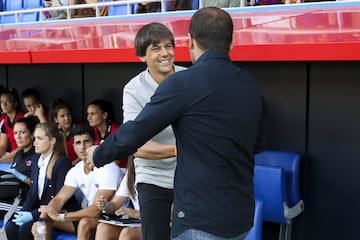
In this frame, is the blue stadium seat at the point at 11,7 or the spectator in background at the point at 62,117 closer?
the spectator in background at the point at 62,117

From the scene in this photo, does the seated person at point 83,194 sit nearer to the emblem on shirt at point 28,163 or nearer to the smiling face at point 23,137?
the emblem on shirt at point 28,163

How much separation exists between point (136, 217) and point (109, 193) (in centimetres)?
40

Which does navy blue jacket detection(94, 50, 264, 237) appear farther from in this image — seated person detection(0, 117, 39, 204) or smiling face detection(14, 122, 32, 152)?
smiling face detection(14, 122, 32, 152)

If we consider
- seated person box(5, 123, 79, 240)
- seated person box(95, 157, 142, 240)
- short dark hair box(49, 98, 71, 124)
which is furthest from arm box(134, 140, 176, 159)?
short dark hair box(49, 98, 71, 124)

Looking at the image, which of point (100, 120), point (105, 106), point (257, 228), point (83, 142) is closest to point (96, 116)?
point (100, 120)

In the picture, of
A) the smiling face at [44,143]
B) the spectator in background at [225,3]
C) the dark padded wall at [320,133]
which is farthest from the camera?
the spectator in background at [225,3]

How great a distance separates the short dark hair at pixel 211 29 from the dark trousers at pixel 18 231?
11.3ft

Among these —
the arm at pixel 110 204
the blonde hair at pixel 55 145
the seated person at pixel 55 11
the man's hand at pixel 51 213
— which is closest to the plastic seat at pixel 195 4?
the blonde hair at pixel 55 145

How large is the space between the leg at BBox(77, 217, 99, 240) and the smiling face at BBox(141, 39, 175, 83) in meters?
2.17

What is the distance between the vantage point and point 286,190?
4.62m

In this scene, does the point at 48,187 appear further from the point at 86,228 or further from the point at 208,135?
the point at 208,135

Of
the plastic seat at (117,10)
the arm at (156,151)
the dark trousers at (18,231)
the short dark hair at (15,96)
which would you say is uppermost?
the plastic seat at (117,10)

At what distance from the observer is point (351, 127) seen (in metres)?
4.78

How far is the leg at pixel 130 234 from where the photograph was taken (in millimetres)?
4405
